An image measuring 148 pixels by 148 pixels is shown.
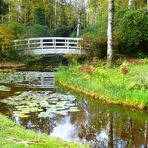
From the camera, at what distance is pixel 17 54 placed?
97.3 ft

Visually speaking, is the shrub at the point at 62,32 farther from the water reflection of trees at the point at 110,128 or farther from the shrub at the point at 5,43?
the water reflection of trees at the point at 110,128

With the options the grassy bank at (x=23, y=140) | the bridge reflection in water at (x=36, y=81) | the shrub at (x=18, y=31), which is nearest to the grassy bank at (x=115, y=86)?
the bridge reflection in water at (x=36, y=81)

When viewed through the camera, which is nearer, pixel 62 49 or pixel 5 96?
pixel 5 96

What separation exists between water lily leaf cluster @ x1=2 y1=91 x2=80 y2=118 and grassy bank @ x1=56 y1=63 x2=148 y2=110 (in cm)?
107

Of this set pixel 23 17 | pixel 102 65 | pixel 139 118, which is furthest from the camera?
pixel 23 17

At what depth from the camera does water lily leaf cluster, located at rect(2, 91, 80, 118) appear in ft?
43.2

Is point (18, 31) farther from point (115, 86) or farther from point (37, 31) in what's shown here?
point (115, 86)

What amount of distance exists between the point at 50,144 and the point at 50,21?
4786 cm

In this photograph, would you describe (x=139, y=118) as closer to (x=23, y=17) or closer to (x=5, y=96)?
(x=5, y=96)

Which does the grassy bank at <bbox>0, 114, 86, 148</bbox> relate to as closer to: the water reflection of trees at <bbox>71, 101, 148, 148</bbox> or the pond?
the pond

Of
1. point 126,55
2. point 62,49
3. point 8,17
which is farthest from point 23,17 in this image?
point 126,55

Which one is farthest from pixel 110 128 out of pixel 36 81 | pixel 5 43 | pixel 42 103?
pixel 5 43

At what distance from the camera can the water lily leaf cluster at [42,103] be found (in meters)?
13.2

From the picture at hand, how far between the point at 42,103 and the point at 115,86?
2953mm
